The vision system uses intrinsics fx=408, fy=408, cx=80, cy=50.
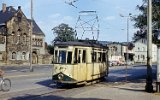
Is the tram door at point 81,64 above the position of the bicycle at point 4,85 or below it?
above

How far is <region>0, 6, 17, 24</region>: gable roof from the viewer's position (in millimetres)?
85269

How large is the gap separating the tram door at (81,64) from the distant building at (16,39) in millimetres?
57199

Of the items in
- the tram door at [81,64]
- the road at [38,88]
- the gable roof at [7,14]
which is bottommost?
the road at [38,88]

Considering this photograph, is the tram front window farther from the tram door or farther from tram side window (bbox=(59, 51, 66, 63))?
the tram door

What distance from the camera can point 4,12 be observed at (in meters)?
88.1

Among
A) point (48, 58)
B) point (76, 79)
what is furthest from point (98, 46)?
point (48, 58)

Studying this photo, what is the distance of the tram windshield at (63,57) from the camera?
24109mm

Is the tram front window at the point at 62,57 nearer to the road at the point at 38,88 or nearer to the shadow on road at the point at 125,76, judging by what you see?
the road at the point at 38,88

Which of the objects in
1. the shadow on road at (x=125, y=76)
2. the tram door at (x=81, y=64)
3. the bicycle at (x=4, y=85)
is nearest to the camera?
the bicycle at (x=4, y=85)

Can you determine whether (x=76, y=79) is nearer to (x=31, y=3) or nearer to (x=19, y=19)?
(x=31, y=3)

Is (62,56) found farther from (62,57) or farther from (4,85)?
(4,85)

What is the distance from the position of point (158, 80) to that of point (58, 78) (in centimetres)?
611

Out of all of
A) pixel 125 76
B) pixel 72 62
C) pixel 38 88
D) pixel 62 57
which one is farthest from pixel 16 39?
pixel 72 62

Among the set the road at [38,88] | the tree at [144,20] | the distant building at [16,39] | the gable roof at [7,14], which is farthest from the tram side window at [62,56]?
the gable roof at [7,14]
